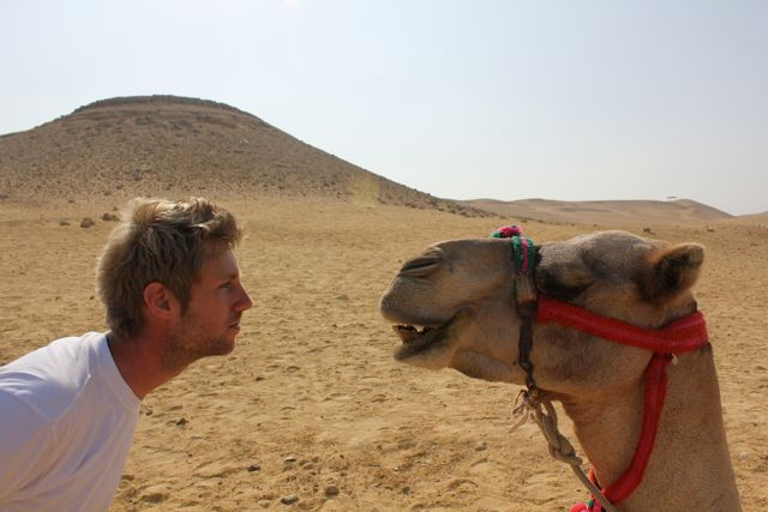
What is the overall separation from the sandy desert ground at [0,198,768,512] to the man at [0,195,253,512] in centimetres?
241

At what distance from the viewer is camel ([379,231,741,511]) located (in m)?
2.27

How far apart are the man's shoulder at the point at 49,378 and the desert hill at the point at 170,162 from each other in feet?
103

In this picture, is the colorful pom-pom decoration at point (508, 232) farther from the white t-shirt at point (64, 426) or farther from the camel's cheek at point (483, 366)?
the white t-shirt at point (64, 426)

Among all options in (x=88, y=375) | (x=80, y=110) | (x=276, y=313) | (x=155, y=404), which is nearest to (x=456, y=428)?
(x=155, y=404)

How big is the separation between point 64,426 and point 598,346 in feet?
5.89

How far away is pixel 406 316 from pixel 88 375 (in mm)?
1107

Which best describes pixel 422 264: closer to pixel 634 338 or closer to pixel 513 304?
pixel 513 304

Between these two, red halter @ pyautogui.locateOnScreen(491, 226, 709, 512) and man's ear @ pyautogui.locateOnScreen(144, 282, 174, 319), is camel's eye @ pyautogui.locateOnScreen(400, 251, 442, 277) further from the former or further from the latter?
man's ear @ pyautogui.locateOnScreen(144, 282, 174, 319)

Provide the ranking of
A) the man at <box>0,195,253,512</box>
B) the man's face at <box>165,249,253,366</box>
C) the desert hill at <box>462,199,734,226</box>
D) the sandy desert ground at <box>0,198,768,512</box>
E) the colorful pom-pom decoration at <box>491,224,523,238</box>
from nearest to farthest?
the man at <box>0,195,253,512</box>
the man's face at <box>165,249,253,366</box>
the colorful pom-pom decoration at <box>491,224,523,238</box>
the sandy desert ground at <box>0,198,768,512</box>
the desert hill at <box>462,199,734,226</box>

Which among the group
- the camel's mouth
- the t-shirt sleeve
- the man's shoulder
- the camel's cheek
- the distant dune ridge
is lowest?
the t-shirt sleeve

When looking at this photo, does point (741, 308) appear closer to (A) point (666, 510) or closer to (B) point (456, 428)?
(B) point (456, 428)

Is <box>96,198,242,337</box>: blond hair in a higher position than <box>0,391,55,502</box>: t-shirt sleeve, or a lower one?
higher

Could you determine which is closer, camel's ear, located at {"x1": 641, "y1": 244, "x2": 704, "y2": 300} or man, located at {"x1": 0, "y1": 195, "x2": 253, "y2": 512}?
man, located at {"x1": 0, "y1": 195, "x2": 253, "y2": 512}

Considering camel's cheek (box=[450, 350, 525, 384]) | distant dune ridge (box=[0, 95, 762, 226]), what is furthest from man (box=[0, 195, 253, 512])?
distant dune ridge (box=[0, 95, 762, 226])
